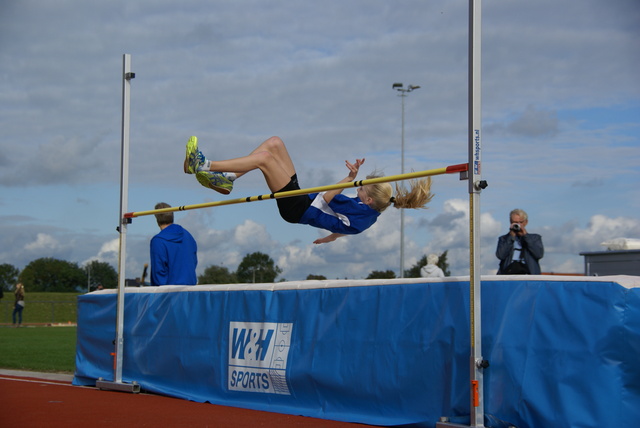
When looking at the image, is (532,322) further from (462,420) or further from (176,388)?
(176,388)

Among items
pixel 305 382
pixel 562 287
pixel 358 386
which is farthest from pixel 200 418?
pixel 562 287

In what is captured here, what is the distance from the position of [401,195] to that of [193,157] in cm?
166

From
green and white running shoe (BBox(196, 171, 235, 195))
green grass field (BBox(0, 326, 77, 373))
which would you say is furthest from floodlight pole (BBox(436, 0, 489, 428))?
green grass field (BBox(0, 326, 77, 373))

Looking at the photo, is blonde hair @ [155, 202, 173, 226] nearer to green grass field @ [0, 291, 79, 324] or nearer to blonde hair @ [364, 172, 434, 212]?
blonde hair @ [364, 172, 434, 212]

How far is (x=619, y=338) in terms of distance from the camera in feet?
12.3

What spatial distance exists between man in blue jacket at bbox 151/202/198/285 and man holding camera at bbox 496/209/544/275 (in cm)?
297

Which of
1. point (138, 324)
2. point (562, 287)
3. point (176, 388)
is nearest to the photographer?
point (562, 287)

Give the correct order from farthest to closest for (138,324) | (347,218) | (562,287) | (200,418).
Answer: (138,324)
(347,218)
(200,418)
(562,287)

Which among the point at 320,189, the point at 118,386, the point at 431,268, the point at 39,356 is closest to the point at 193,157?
the point at 320,189

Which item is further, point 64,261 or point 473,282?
point 64,261

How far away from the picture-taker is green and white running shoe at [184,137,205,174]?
5359mm

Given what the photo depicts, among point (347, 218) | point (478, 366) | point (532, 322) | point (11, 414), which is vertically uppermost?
point (347, 218)

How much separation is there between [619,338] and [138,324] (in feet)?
15.0

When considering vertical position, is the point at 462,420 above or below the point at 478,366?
below
